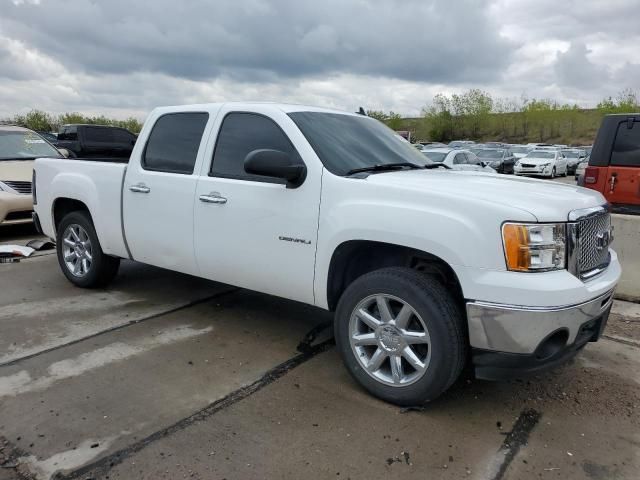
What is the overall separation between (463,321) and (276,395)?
4.25 ft

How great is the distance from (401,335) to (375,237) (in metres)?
0.61

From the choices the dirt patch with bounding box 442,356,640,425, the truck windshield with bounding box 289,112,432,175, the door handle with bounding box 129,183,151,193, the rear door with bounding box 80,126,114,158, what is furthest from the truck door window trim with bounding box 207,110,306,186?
the rear door with bounding box 80,126,114,158

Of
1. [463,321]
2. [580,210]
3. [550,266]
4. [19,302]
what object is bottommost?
[19,302]

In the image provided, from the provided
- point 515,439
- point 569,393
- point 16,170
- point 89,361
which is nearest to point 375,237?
point 515,439

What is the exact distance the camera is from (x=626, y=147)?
633 centimetres

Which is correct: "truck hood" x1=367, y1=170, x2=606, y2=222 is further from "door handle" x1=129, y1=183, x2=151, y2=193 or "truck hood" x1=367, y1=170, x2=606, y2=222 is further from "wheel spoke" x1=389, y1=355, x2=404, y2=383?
"door handle" x1=129, y1=183, x2=151, y2=193

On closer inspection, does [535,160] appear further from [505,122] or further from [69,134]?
[505,122]

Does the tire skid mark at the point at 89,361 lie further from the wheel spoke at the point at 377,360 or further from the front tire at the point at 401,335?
the wheel spoke at the point at 377,360

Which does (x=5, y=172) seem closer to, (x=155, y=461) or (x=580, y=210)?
(x=155, y=461)

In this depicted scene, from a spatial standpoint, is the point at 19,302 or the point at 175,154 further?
the point at 19,302

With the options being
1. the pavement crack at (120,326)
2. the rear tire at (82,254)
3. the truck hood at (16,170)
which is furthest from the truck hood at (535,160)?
the rear tire at (82,254)

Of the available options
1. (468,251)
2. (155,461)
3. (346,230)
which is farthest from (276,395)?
(468,251)

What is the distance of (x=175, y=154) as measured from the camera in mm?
4727

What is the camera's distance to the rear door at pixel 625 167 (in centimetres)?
625
